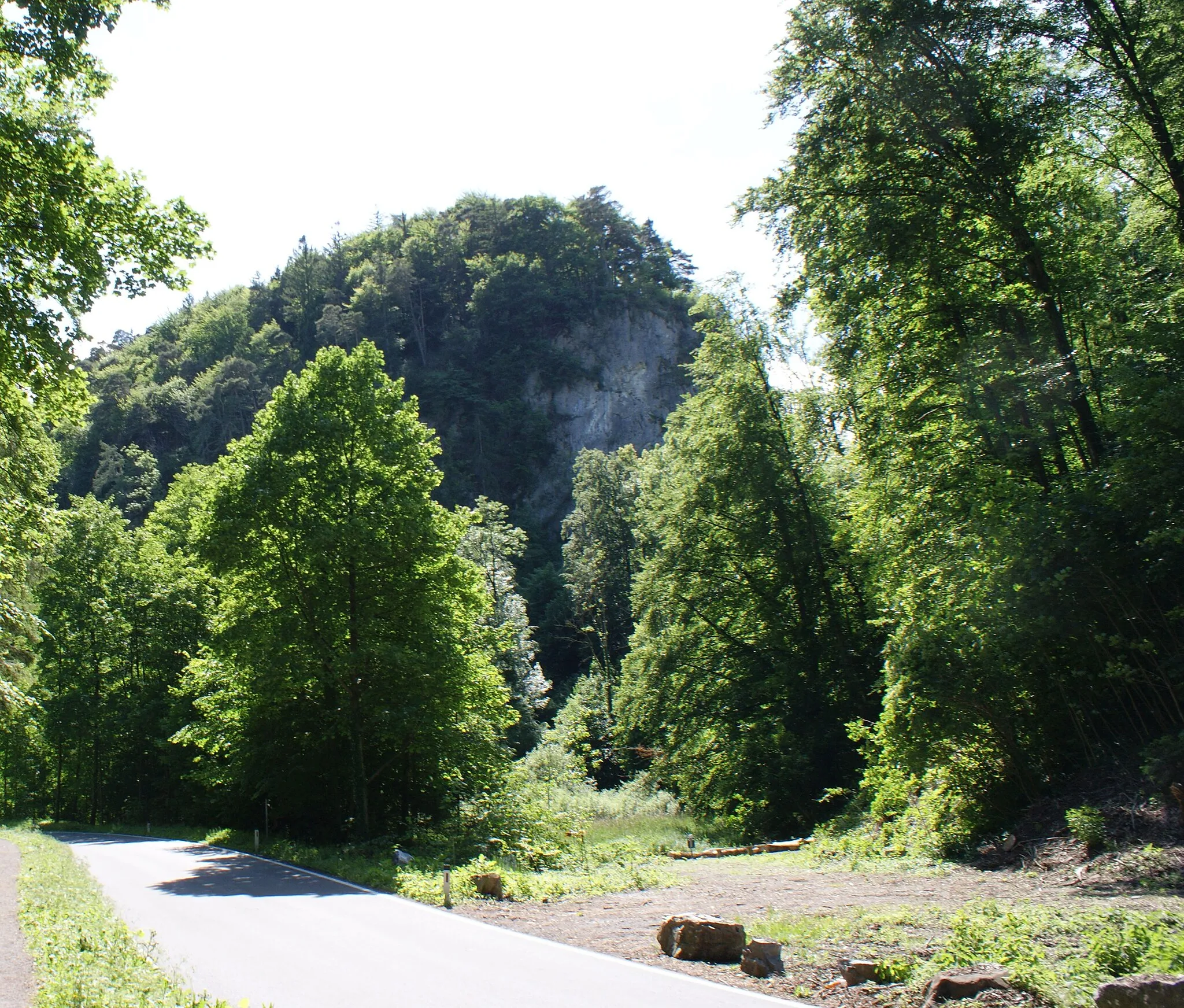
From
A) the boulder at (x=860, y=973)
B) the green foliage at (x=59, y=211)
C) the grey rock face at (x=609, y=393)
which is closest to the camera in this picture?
the boulder at (x=860, y=973)

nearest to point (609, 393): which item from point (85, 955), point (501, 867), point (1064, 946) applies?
point (501, 867)

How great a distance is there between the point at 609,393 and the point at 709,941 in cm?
7085

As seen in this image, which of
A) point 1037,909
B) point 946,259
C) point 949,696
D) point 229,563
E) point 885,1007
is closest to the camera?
point 885,1007

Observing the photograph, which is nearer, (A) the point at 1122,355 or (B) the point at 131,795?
(A) the point at 1122,355

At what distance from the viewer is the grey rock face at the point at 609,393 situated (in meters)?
74.8

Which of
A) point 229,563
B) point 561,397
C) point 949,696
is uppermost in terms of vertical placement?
point 561,397

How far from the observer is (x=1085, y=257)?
1585 cm

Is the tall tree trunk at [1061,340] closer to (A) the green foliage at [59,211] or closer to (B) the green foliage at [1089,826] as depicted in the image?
(B) the green foliage at [1089,826]

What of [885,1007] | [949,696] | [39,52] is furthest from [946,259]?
[39,52]

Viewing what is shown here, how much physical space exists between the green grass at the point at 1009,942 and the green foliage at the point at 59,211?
1111 centimetres

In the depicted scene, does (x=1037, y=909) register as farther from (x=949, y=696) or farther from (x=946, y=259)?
(x=946, y=259)

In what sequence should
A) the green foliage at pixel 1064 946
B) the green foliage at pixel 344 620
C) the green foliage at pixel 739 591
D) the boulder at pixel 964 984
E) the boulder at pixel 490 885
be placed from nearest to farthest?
the green foliage at pixel 1064 946
the boulder at pixel 964 984
the boulder at pixel 490 885
the green foliage at pixel 344 620
the green foliage at pixel 739 591

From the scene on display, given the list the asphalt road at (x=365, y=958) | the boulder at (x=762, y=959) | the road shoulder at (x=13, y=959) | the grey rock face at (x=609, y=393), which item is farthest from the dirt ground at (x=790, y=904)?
the grey rock face at (x=609, y=393)

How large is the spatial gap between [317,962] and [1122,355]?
14.3 metres
